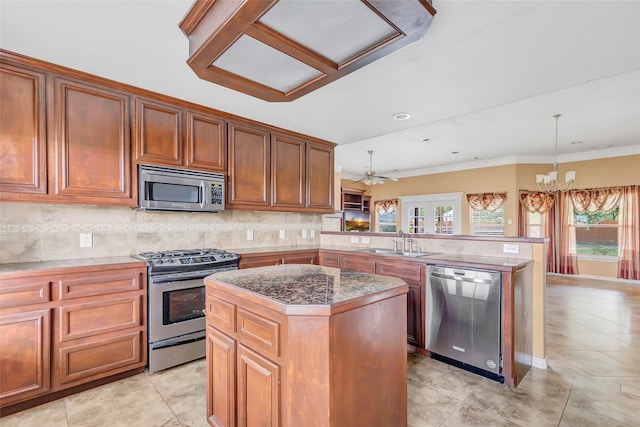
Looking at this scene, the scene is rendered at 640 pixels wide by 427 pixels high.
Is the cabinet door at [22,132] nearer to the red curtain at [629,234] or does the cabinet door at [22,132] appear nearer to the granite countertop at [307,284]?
the granite countertop at [307,284]

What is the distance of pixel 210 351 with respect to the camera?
169 centimetres

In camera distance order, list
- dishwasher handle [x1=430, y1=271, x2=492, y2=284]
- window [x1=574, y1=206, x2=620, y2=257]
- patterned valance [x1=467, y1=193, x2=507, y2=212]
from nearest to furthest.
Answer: dishwasher handle [x1=430, y1=271, x2=492, y2=284] < window [x1=574, y1=206, x2=620, y2=257] < patterned valance [x1=467, y1=193, x2=507, y2=212]

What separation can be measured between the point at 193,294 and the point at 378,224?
26.3 feet

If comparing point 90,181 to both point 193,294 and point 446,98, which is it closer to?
point 193,294

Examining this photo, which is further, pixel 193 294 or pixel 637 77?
pixel 637 77

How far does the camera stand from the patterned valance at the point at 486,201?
722 centimetres

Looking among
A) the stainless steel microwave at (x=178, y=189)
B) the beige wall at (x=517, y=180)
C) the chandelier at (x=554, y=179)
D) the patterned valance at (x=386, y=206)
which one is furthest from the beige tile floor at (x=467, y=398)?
the patterned valance at (x=386, y=206)

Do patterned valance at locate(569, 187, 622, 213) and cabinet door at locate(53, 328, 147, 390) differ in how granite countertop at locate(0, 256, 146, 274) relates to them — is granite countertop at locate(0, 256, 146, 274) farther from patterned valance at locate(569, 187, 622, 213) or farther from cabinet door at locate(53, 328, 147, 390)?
→ patterned valance at locate(569, 187, 622, 213)

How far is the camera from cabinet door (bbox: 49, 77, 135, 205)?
2352mm

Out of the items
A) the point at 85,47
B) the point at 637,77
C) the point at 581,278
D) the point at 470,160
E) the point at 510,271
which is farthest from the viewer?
the point at 470,160

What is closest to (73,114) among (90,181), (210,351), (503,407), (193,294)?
(90,181)

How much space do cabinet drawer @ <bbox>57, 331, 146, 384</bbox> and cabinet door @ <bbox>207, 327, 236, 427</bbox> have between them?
1.13 m

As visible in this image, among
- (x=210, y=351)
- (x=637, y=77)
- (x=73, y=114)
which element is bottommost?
(x=210, y=351)

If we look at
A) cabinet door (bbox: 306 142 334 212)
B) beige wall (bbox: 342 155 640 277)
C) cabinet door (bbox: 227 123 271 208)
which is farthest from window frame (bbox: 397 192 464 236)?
cabinet door (bbox: 227 123 271 208)
